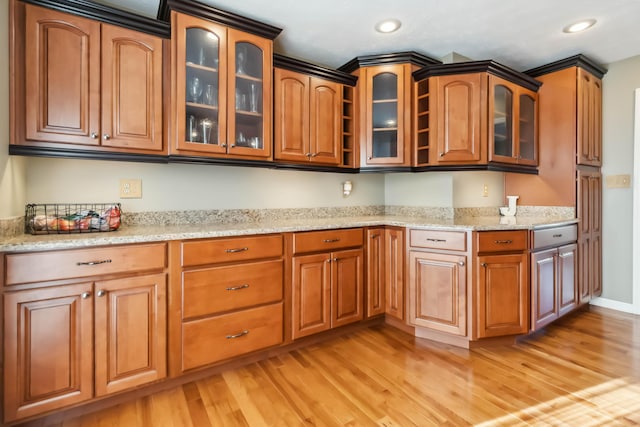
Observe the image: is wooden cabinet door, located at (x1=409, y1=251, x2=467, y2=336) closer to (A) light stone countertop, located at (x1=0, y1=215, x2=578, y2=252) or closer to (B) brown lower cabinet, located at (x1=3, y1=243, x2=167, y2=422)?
(A) light stone countertop, located at (x1=0, y1=215, x2=578, y2=252)

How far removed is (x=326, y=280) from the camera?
7.64 ft

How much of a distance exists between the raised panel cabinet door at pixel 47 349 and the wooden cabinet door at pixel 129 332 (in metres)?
0.05

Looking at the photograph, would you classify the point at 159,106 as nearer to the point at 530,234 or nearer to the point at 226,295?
the point at 226,295

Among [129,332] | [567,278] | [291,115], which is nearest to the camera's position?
[129,332]

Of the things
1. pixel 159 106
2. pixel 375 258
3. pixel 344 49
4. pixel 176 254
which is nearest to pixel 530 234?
pixel 375 258

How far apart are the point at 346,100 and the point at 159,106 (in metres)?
1.51

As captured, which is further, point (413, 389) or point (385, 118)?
point (385, 118)

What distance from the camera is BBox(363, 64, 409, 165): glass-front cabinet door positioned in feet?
8.79

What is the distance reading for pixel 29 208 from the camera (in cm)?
177

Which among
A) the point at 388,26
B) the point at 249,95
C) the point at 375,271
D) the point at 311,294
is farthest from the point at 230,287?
the point at 388,26

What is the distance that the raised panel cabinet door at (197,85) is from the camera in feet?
6.25

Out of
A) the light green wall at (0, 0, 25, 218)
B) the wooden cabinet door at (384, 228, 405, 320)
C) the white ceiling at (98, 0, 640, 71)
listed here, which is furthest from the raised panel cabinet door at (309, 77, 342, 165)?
the light green wall at (0, 0, 25, 218)

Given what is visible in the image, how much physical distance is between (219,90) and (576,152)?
10.1 feet

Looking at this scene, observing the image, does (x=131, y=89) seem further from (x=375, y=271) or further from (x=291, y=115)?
(x=375, y=271)
